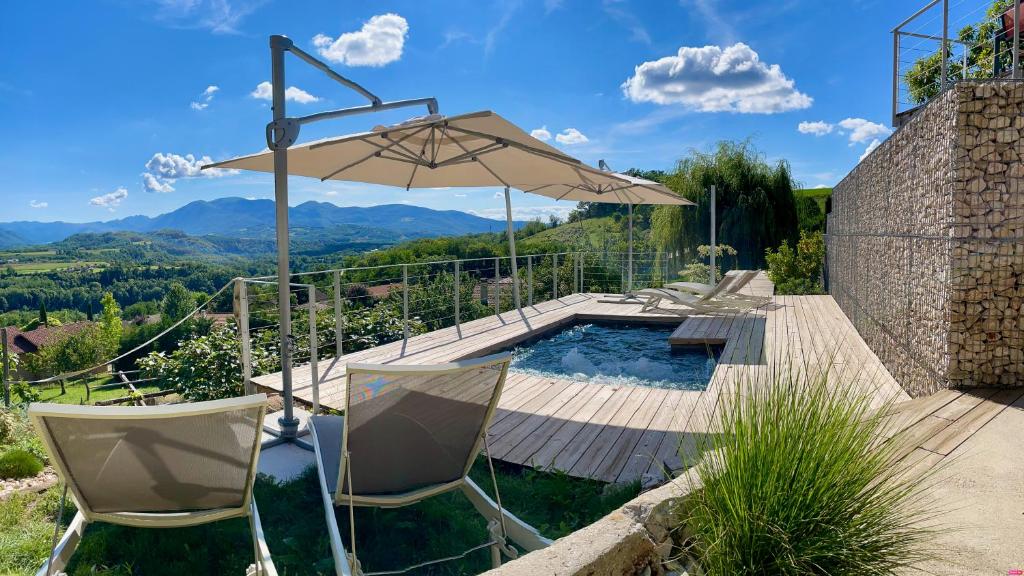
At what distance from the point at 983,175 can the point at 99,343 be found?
65.6 m

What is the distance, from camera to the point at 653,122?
70.5ft

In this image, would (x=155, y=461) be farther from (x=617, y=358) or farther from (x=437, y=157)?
(x=617, y=358)

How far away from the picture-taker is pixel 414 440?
2139 millimetres

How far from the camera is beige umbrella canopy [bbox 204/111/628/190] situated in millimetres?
3936

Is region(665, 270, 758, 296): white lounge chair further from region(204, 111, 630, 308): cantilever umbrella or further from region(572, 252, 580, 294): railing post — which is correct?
region(572, 252, 580, 294): railing post

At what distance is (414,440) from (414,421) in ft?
0.29

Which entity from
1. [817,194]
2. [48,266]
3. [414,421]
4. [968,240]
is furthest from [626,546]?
[48,266]

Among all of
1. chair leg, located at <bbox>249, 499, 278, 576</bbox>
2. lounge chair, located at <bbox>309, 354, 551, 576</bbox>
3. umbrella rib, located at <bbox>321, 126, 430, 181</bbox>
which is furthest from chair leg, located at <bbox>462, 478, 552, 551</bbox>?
umbrella rib, located at <bbox>321, 126, 430, 181</bbox>

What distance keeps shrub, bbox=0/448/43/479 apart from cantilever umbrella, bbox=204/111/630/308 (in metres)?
2.27

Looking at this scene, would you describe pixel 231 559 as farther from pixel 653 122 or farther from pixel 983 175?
pixel 653 122

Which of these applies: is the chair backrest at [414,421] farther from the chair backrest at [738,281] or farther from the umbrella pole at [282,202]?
the chair backrest at [738,281]

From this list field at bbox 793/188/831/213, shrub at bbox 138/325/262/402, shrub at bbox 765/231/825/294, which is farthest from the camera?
field at bbox 793/188/831/213

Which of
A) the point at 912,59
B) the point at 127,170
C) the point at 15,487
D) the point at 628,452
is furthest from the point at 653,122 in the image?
the point at 127,170

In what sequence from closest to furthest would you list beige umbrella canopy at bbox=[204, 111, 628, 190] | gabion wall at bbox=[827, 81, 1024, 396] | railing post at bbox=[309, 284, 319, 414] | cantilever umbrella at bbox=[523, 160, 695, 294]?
1. gabion wall at bbox=[827, 81, 1024, 396]
2. railing post at bbox=[309, 284, 319, 414]
3. beige umbrella canopy at bbox=[204, 111, 628, 190]
4. cantilever umbrella at bbox=[523, 160, 695, 294]
